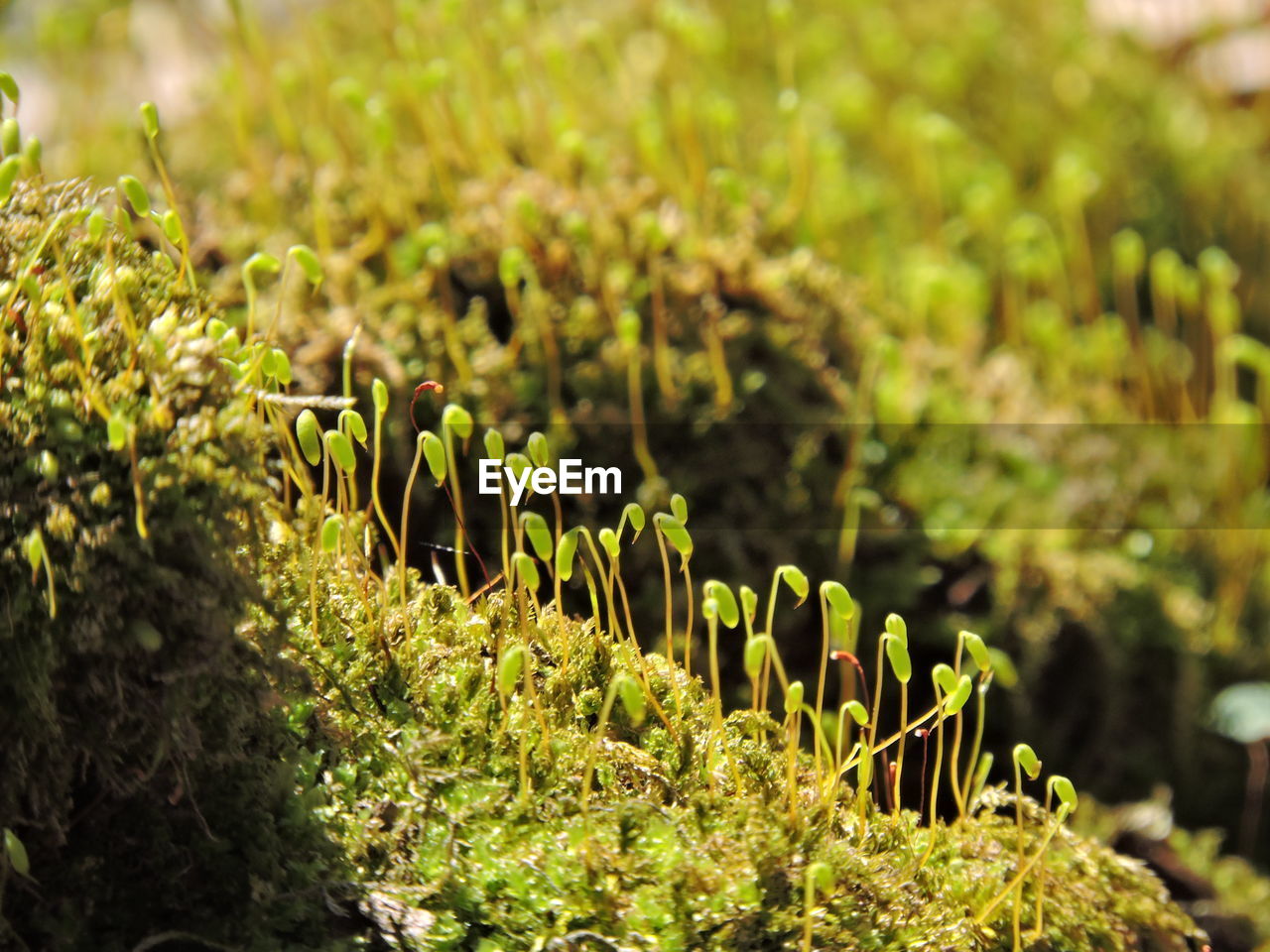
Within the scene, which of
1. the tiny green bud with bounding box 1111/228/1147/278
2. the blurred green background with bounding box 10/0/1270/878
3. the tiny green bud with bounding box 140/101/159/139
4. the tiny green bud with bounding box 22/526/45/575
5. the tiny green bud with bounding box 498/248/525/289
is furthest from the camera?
the tiny green bud with bounding box 1111/228/1147/278

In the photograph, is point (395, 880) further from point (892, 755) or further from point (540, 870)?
point (892, 755)

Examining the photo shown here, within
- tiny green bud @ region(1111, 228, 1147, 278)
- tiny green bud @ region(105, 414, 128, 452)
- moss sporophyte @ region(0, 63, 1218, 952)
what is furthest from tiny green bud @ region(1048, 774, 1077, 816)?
tiny green bud @ region(1111, 228, 1147, 278)

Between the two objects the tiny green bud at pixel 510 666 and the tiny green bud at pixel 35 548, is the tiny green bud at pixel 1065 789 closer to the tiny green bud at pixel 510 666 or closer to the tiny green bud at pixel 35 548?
the tiny green bud at pixel 510 666

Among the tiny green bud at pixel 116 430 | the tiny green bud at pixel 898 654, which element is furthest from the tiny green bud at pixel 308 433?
the tiny green bud at pixel 898 654

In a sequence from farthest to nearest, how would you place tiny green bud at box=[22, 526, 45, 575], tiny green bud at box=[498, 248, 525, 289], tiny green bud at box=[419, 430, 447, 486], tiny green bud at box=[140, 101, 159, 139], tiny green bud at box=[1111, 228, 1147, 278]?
tiny green bud at box=[1111, 228, 1147, 278] → tiny green bud at box=[498, 248, 525, 289] → tiny green bud at box=[140, 101, 159, 139] → tiny green bud at box=[419, 430, 447, 486] → tiny green bud at box=[22, 526, 45, 575]

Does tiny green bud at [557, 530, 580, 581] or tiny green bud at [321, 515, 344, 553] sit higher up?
tiny green bud at [321, 515, 344, 553]

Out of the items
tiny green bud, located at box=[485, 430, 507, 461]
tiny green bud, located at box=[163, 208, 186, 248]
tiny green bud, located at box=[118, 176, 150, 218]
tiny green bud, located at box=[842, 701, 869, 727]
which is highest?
tiny green bud, located at box=[118, 176, 150, 218]

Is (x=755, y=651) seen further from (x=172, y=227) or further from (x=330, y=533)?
(x=172, y=227)

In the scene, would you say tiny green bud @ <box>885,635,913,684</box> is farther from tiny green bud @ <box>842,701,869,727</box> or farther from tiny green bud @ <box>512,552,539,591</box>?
tiny green bud @ <box>512,552,539,591</box>
